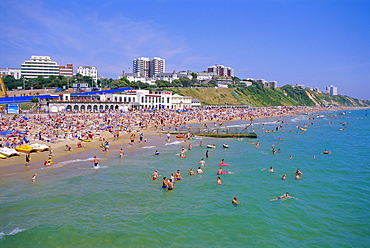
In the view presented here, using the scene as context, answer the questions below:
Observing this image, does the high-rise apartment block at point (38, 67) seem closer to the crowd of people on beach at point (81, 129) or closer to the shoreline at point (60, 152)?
the crowd of people on beach at point (81, 129)

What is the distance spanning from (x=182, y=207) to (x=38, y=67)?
12817 centimetres

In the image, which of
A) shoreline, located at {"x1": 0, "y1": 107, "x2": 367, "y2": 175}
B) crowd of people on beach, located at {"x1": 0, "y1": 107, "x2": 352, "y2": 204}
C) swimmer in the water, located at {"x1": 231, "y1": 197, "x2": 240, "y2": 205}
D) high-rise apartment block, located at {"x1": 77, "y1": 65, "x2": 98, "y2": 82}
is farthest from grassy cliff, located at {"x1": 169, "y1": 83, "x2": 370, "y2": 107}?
swimmer in the water, located at {"x1": 231, "y1": 197, "x2": 240, "y2": 205}

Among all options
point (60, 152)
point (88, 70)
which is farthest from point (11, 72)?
point (60, 152)

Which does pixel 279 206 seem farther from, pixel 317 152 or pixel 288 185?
pixel 317 152

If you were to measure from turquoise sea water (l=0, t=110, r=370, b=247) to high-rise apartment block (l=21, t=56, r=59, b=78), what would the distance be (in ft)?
373

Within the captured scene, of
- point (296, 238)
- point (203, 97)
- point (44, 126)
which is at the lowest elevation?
point (296, 238)

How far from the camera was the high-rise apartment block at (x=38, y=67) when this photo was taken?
11969 centimetres

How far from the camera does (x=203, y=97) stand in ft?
384

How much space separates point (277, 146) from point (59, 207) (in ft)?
91.5

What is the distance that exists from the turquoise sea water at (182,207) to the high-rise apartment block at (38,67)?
113701 mm

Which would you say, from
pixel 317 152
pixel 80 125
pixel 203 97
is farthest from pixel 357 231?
pixel 203 97

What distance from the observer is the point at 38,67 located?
12138 cm

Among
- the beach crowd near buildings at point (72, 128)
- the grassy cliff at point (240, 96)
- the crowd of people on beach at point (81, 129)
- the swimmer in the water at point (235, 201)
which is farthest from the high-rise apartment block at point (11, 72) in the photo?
the swimmer in the water at point (235, 201)

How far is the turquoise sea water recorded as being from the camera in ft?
40.2
